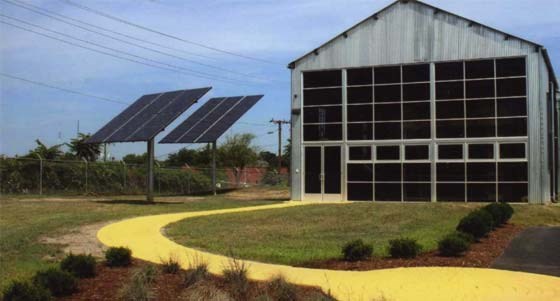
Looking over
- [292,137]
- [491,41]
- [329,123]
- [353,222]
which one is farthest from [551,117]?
[353,222]

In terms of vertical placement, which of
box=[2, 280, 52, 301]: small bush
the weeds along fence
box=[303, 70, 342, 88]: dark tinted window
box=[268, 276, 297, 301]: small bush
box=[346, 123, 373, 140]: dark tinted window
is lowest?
box=[268, 276, 297, 301]: small bush


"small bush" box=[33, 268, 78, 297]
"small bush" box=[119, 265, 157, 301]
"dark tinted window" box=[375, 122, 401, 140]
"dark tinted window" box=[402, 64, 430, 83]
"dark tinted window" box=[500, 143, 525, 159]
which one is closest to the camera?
"small bush" box=[119, 265, 157, 301]

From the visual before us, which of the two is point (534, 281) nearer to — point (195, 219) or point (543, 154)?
point (195, 219)

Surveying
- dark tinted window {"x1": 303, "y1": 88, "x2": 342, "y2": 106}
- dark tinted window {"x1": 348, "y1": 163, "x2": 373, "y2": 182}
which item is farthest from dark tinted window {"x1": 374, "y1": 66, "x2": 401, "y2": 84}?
dark tinted window {"x1": 348, "y1": 163, "x2": 373, "y2": 182}

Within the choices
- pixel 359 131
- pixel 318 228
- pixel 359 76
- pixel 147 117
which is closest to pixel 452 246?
pixel 318 228

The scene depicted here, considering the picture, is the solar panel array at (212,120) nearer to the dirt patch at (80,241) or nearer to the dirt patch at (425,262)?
the dirt patch at (80,241)

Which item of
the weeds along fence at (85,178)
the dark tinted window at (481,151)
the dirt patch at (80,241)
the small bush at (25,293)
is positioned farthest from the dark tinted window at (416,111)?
the small bush at (25,293)

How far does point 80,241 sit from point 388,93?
747 inches

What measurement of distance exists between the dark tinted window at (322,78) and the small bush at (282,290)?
22786 mm

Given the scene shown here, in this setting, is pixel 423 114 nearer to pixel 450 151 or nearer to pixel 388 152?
pixel 450 151

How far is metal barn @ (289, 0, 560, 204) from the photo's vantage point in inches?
1047

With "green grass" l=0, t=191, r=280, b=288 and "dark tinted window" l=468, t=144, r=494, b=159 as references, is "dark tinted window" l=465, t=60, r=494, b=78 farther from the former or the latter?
"green grass" l=0, t=191, r=280, b=288

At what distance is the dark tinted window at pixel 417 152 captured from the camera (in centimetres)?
2803

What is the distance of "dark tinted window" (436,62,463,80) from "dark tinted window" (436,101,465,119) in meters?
1.20
